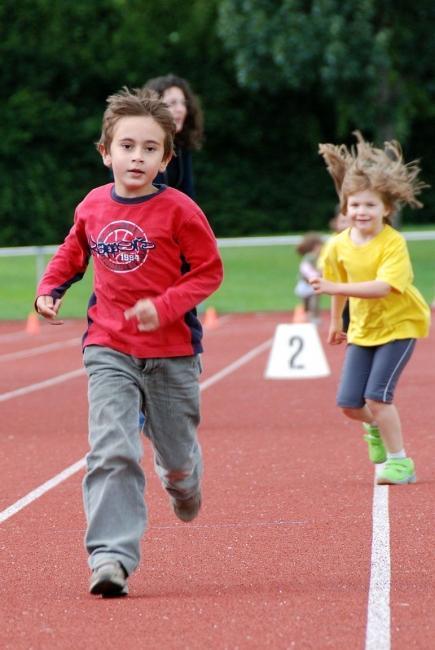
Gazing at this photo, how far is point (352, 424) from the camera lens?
996cm

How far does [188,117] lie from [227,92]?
32.3m

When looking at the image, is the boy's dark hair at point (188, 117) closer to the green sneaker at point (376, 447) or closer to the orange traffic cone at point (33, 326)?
the green sneaker at point (376, 447)

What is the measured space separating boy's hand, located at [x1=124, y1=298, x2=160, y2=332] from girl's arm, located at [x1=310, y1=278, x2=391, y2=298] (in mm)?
1675

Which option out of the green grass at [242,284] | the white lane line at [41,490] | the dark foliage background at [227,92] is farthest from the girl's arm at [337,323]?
the dark foliage background at [227,92]

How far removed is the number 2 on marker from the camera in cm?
1336

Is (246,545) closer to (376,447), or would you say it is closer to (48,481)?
(376,447)

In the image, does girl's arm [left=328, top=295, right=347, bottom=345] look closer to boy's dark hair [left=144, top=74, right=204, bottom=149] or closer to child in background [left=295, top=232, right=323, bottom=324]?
boy's dark hair [left=144, top=74, right=204, bottom=149]

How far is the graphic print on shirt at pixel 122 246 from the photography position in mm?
5148

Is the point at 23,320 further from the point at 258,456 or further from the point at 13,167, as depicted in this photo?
the point at 258,456

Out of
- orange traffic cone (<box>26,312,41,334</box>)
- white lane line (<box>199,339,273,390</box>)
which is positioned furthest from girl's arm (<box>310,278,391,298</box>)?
orange traffic cone (<box>26,312,41,334</box>)

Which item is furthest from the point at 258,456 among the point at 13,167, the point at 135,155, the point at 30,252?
the point at 13,167

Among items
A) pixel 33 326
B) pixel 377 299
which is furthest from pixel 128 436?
pixel 33 326

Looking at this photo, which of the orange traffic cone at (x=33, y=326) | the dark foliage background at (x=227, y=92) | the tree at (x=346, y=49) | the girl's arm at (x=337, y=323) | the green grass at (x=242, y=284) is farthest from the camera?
the dark foliage background at (x=227, y=92)

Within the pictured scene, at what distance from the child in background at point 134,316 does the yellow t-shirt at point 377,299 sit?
2103mm
